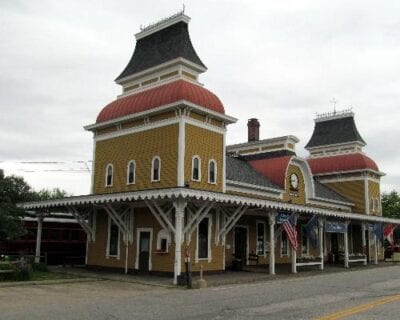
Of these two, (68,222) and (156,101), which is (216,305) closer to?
(156,101)

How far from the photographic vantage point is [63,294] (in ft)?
49.4

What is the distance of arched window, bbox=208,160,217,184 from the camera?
76.9ft

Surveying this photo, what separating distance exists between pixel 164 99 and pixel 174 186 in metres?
4.23

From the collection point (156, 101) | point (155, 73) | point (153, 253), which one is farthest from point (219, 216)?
point (155, 73)

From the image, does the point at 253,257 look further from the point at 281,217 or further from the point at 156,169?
the point at 156,169

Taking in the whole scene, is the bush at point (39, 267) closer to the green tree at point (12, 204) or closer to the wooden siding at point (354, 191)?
the green tree at point (12, 204)

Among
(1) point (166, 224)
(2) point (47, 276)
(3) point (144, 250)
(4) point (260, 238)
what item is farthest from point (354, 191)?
(2) point (47, 276)

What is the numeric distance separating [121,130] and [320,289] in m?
12.8

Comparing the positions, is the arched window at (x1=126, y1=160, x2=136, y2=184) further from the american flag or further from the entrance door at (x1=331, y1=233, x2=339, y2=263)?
the entrance door at (x1=331, y1=233, x2=339, y2=263)

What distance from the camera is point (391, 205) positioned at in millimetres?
64250

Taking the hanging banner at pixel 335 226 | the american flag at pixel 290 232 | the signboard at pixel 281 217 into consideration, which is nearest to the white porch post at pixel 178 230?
the signboard at pixel 281 217

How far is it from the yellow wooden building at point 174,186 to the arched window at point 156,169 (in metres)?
0.07

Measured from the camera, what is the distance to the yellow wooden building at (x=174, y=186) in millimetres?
21609

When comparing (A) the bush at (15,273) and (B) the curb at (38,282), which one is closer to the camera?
(B) the curb at (38,282)
